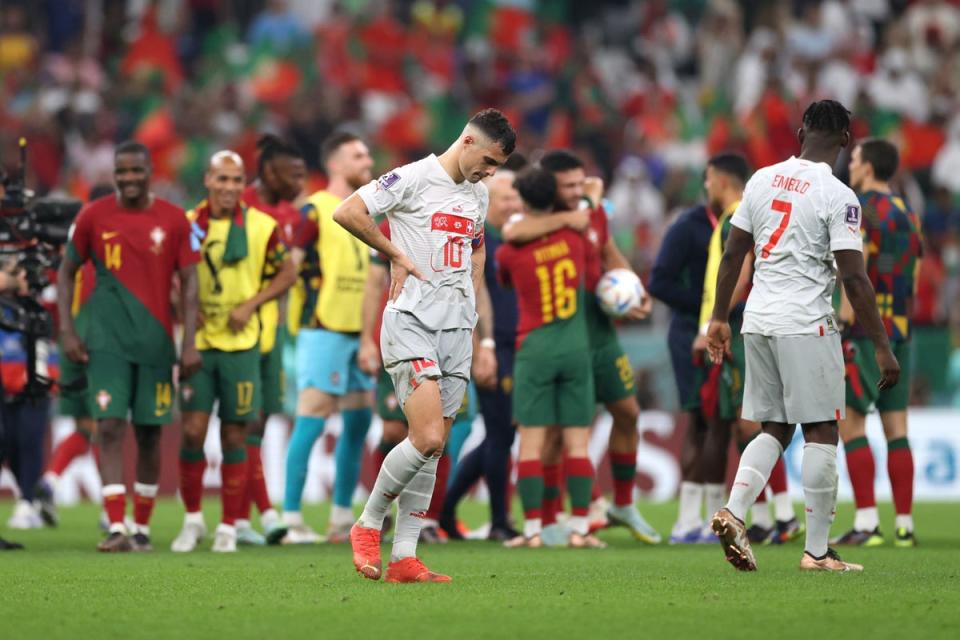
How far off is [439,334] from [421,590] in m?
1.28

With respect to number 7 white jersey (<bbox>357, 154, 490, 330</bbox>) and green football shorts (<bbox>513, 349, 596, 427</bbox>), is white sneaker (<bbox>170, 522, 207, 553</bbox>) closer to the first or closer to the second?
green football shorts (<bbox>513, 349, 596, 427</bbox>)

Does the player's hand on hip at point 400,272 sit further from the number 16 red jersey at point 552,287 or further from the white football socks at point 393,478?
the number 16 red jersey at point 552,287

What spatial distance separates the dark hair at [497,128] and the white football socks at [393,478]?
1543mm

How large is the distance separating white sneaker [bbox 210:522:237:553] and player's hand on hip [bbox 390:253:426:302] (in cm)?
335

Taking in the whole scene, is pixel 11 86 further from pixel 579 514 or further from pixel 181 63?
pixel 579 514

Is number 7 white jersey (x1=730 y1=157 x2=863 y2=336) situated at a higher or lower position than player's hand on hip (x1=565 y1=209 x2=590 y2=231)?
lower

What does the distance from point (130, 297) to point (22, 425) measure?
421 centimetres

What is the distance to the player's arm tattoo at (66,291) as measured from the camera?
11.0m

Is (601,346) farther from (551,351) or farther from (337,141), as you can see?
(337,141)

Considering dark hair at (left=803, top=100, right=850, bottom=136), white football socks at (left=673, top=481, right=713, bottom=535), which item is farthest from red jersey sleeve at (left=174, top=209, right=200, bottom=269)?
dark hair at (left=803, top=100, right=850, bottom=136)

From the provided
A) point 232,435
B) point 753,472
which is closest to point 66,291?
point 232,435

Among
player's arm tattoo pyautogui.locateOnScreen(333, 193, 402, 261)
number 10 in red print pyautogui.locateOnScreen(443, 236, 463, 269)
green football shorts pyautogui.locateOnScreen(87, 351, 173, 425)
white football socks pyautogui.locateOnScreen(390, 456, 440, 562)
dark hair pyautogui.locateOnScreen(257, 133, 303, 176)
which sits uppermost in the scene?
dark hair pyautogui.locateOnScreen(257, 133, 303, 176)

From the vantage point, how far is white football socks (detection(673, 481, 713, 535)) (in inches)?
478

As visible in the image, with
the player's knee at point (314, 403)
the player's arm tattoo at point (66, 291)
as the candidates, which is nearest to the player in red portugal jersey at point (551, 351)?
the player's knee at point (314, 403)
